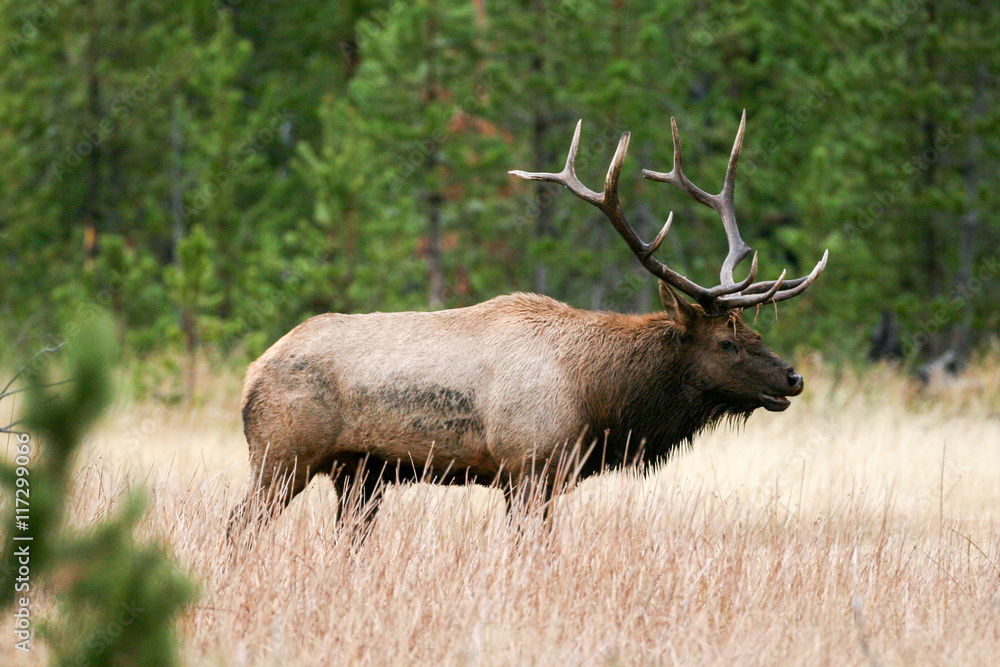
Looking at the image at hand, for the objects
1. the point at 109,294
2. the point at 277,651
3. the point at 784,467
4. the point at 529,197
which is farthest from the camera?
the point at 529,197

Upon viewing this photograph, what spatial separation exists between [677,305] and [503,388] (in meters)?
1.16

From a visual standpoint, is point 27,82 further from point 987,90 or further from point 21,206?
point 987,90

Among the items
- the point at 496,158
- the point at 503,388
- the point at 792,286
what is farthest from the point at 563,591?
the point at 496,158

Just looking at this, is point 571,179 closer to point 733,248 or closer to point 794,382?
point 733,248

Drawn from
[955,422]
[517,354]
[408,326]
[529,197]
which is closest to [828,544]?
[517,354]

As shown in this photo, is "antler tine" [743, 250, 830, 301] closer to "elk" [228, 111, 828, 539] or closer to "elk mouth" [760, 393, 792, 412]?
"elk" [228, 111, 828, 539]

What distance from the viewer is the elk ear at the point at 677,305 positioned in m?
6.09

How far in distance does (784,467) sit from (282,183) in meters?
12.8

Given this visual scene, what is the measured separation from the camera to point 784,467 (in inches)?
324

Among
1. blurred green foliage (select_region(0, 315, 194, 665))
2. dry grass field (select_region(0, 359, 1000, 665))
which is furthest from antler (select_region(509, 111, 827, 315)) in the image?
blurred green foliage (select_region(0, 315, 194, 665))

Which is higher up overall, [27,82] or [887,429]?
[27,82]

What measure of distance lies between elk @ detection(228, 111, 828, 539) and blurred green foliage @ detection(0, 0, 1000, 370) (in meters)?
5.40

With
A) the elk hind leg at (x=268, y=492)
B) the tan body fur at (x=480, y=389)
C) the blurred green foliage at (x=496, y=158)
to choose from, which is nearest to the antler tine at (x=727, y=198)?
the tan body fur at (x=480, y=389)

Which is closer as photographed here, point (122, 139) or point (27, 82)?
point (27, 82)
